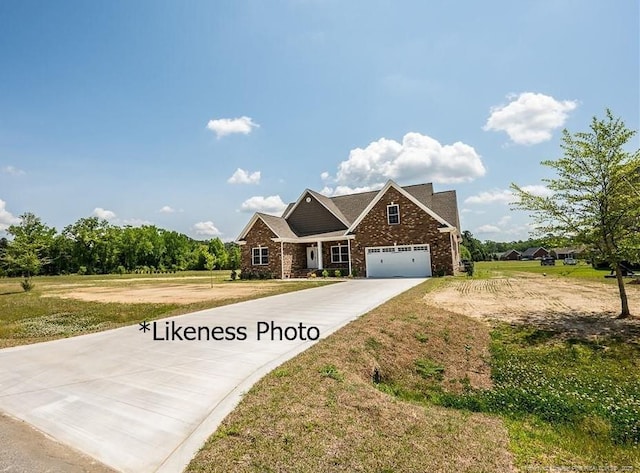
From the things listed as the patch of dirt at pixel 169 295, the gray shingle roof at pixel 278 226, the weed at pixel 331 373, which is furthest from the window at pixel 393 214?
the weed at pixel 331 373

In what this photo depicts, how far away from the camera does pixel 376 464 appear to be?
3023mm

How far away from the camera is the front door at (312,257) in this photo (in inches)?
1116

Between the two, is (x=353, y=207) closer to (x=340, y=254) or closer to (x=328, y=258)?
(x=340, y=254)

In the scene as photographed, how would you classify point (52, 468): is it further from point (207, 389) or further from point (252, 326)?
point (252, 326)

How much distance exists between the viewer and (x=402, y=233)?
2350 cm

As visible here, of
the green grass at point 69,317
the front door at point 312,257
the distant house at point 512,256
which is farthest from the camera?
the distant house at point 512,256

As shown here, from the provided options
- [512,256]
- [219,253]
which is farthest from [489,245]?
[219,253]

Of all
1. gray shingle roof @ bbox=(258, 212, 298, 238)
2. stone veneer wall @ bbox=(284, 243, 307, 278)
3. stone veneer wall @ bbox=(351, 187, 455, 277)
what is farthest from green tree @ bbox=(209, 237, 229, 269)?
stone veneer wall @ bbox=(351, 187, 455, 277)

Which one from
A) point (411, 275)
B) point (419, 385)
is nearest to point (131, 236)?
point (411, 275)

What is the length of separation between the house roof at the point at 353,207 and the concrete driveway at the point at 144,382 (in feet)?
60.3

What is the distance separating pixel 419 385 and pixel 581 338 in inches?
169

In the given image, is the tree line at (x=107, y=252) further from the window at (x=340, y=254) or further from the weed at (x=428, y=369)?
the weed at (x=428, y=369)

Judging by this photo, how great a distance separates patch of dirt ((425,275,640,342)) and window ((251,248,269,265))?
15.5 metres

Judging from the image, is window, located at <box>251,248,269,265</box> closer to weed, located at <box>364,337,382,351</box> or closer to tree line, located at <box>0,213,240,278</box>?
weed, located at <box>364,337,382,351</box>
